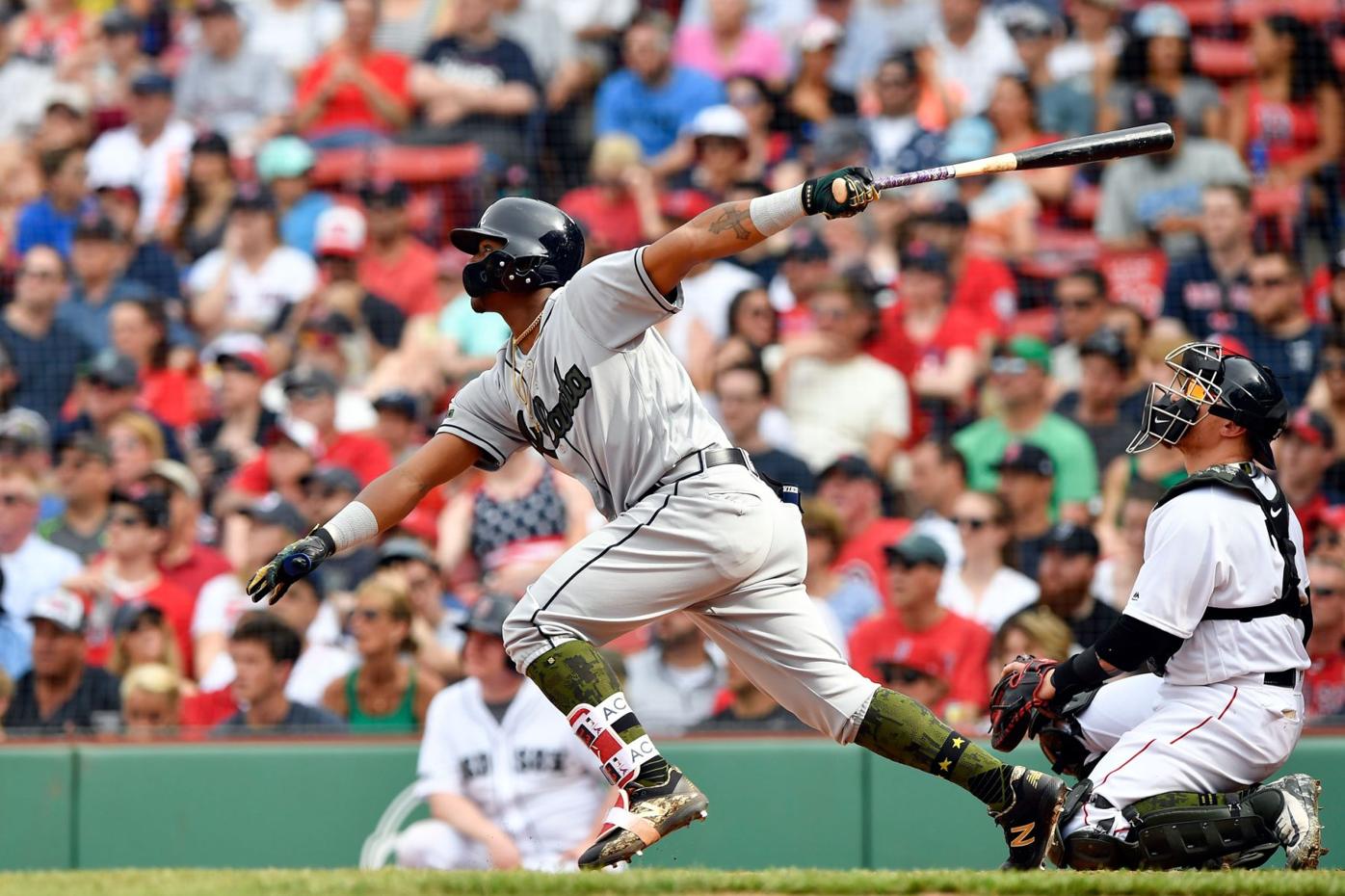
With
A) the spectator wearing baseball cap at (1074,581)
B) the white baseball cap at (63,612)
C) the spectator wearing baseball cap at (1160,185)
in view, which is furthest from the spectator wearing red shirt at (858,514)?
the white baseball cap at (63,612)

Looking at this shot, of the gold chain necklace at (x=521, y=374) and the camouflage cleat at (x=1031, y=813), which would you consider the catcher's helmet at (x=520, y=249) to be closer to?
the gold chain necklace at (x=521, y=374)

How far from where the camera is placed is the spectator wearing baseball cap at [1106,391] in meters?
8.60

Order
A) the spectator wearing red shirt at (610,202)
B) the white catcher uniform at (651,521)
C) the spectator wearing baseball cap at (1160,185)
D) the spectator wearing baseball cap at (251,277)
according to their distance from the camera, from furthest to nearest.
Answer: the spectator wearing baseball cap at (251,277) < the spectator wearing red shirt at (610,202) < the spectator wearing baseball cap at (1160,185) < the white catcher uniform at (651,521)

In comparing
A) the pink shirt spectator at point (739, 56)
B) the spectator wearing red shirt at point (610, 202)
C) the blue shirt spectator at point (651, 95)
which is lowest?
the spectator wearing red shirt at point (610, 202)

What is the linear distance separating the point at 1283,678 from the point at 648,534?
1.84m

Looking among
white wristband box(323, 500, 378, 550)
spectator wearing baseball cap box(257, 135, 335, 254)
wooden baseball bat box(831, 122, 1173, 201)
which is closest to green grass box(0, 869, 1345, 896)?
white wristband box(323, 500, 378, 550)

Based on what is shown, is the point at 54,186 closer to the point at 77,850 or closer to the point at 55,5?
the point at 55,5

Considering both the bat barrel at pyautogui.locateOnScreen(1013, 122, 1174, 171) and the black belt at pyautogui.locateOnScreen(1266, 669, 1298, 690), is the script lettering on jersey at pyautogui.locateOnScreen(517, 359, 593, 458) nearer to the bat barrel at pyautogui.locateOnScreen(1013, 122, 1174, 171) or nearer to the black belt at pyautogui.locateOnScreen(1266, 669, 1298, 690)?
the bat barrel at pyautogui.locateOnScreen(1013, 122, 1174, 171)

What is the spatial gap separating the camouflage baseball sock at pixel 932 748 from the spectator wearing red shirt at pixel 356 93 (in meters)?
7.68

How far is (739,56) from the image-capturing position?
37.4 feet

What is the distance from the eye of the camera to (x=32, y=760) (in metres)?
7.28

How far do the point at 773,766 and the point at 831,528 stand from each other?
4.37 ft

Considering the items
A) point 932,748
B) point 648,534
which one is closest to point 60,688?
point 648,534

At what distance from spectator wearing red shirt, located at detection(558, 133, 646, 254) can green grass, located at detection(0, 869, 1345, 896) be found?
19.8ft
